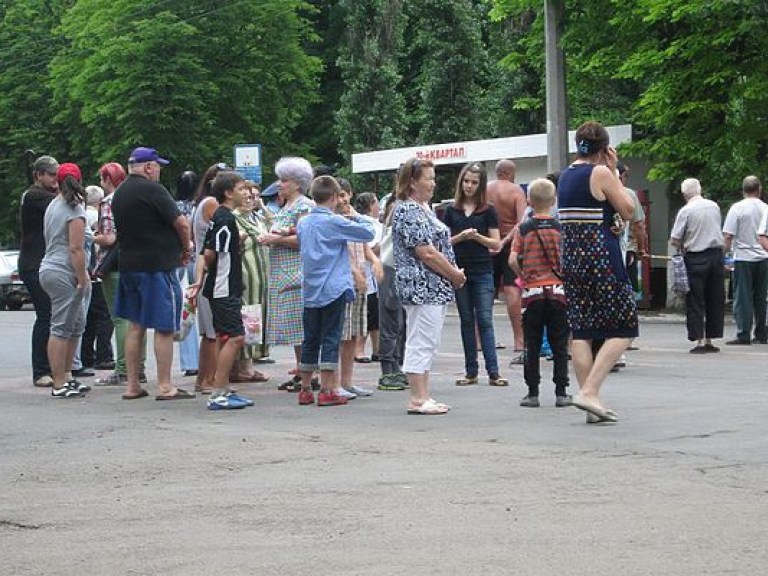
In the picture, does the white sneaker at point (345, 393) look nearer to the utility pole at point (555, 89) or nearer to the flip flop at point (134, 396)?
the flip flop at point (134, 396)

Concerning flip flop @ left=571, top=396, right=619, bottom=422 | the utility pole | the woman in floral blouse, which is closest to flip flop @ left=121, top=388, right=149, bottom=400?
the woman in floral blouse

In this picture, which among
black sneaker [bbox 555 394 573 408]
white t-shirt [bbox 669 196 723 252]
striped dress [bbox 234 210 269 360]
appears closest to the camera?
black sneaker [bbox 555 394 573 408]

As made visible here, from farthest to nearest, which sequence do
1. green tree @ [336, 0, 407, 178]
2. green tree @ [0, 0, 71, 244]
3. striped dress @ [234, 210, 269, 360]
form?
green tree @ [336, 0, 407, 178]
green tree @ [0, 0, 71, 244]
striped dress @ [234, 210, 269, 360]

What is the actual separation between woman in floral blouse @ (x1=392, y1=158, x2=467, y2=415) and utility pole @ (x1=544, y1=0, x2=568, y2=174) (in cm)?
1691

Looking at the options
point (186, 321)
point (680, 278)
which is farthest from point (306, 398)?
point (680, 278)

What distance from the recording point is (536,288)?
11719 millimetres

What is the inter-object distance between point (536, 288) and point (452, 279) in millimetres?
784

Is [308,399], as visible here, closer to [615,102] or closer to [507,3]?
[507,3]

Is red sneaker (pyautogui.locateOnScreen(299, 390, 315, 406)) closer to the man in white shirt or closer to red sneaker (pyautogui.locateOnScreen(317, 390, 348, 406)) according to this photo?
red sneaker (pyautogui.locateOnScreen(317, 390, 348, 406))

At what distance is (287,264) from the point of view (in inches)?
500

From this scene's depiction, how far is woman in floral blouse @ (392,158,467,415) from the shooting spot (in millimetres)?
11211

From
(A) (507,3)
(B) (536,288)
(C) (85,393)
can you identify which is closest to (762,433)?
(B) (536,288)

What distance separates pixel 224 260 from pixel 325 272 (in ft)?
2.82

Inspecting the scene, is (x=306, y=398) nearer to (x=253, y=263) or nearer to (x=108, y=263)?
(x=253, y=263)
